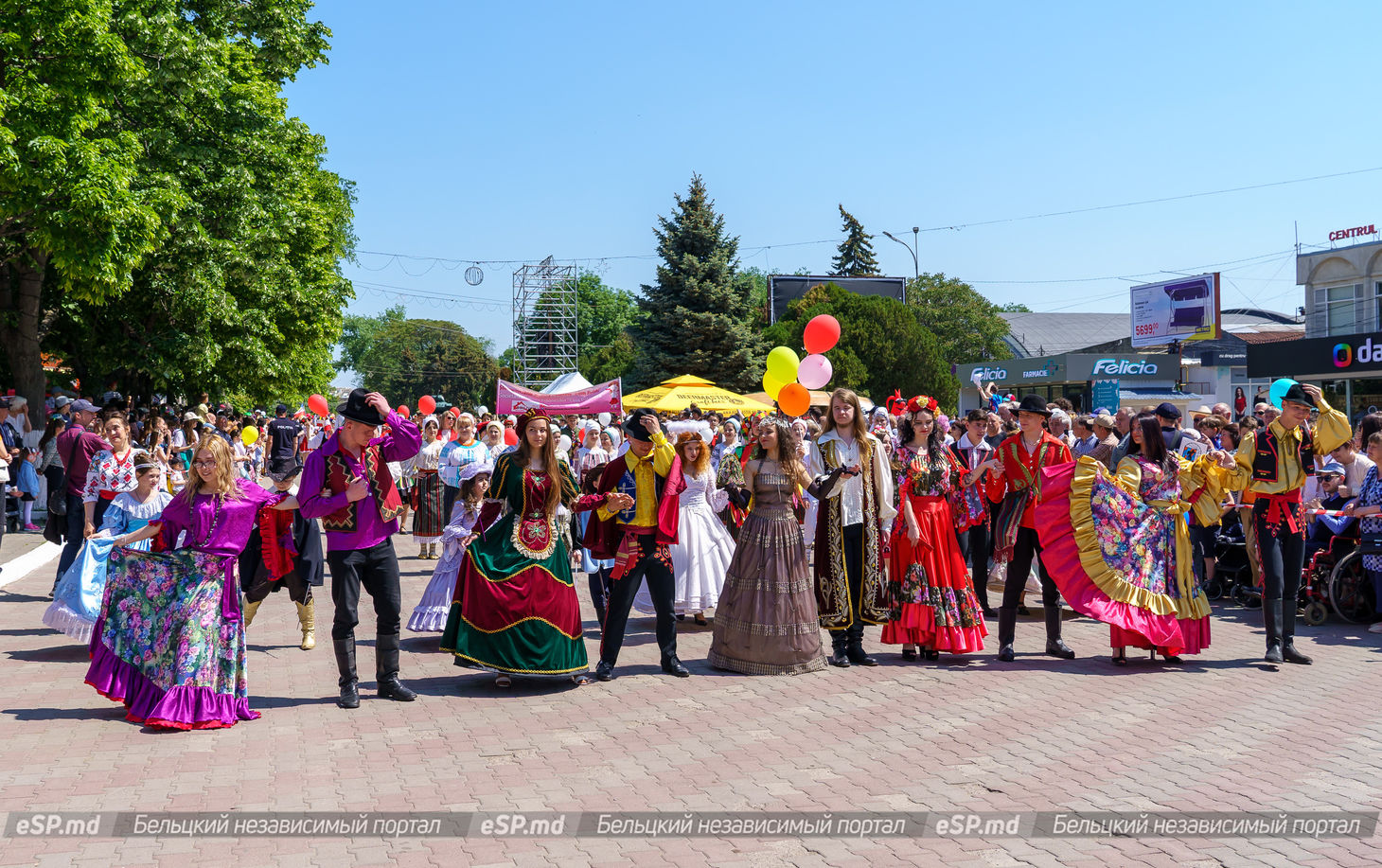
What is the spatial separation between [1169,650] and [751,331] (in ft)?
129

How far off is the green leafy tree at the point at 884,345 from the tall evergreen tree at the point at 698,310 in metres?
5.55

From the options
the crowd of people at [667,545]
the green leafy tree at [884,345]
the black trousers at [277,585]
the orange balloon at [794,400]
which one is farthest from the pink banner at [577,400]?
the green leafy tree at [884,345]

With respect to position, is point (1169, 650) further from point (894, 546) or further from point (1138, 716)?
point (894, 546)

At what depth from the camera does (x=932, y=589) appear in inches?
327

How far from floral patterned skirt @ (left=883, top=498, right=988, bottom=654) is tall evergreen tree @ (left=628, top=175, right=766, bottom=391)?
3707cm

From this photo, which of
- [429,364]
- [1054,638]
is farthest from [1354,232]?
[429,364]

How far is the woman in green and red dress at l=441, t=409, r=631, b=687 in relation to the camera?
295 inches

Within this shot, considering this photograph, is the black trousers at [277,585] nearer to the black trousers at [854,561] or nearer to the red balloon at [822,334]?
the black trousers at [854,561]

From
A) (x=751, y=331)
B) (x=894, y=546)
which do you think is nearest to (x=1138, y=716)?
(x=894, y=546)

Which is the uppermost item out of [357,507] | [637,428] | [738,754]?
[637,428]

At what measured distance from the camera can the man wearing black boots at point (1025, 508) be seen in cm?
851

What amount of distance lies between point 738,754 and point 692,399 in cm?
1949

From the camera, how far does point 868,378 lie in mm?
51844

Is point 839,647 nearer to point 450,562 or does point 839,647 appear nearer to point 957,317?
point 450,562
